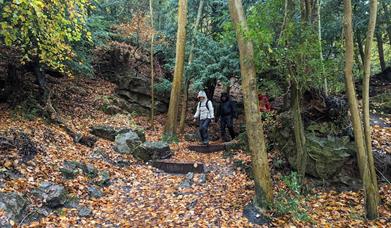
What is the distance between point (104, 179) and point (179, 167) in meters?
2.23

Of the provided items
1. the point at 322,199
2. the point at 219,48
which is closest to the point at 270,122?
the point at 322,199

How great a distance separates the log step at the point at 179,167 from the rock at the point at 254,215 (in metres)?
2.72

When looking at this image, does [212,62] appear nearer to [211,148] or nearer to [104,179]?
[211,148]

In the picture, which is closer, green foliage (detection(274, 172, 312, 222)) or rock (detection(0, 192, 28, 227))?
rock (detection(0, 192, 28, 227))

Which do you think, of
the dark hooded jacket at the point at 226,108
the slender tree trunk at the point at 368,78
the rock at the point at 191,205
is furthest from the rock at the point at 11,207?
the dark hooded jacket at the point at 226,108

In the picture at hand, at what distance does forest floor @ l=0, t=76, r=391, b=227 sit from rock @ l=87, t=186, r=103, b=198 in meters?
0.11

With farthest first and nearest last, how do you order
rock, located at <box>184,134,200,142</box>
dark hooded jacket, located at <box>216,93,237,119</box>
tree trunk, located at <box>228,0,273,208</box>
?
rock, located at <box>184,134,200,142</box>
dark hooded jacket, located at <box>216,93,237,119</box>
tree trunk, located at <box>228,0,273,208</box>

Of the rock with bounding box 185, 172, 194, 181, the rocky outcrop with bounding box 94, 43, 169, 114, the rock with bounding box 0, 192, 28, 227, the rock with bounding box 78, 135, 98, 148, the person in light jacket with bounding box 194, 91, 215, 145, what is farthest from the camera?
the rocky outcrop with bounding box 94, 43, 169, 114

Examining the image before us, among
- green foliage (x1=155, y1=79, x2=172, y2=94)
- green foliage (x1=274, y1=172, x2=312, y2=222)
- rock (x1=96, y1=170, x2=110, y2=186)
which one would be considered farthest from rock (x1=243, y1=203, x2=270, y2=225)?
green foliage (x1=155, y1=79, x2=172, y2=94)

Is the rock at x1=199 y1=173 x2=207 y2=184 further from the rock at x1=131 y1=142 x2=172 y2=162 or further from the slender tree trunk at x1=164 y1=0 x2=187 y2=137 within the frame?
the slender tree trunk at x1=164 y1=0 x2=187 y2=137

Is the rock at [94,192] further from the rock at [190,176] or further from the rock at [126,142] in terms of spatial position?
the rock at [126,142]

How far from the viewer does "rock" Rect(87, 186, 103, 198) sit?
663cm

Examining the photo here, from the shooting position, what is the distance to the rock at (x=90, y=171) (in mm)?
7376

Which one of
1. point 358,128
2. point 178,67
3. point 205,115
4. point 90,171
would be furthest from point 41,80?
point 358,128
